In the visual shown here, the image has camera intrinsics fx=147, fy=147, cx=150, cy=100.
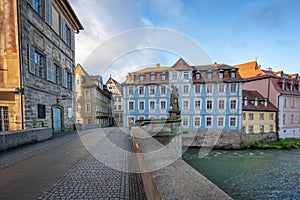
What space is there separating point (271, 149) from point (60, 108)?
2525cm

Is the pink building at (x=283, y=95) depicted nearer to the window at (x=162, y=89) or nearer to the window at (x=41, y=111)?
the window at (x=162, y=89)

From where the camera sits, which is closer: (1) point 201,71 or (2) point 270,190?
(2) point 270,190

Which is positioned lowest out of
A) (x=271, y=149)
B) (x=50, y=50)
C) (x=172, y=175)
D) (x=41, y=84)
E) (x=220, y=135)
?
(x=271, y=149)

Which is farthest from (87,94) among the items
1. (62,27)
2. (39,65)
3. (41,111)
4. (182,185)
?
(182,185)

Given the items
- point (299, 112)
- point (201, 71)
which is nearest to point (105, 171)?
point (201, 71)

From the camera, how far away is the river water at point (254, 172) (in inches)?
350

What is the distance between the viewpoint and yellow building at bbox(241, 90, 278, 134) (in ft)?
68.4

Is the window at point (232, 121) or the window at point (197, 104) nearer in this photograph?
the window at point (232, 121)

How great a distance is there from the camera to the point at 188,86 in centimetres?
2166

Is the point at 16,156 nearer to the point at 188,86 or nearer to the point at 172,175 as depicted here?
the point at 172,175

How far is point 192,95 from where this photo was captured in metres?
21.5

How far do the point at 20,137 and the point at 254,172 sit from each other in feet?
51.7

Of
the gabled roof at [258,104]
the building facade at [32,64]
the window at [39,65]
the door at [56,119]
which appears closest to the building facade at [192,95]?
the gabled roof at [258,104]

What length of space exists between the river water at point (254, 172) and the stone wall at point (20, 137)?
35.9ft
